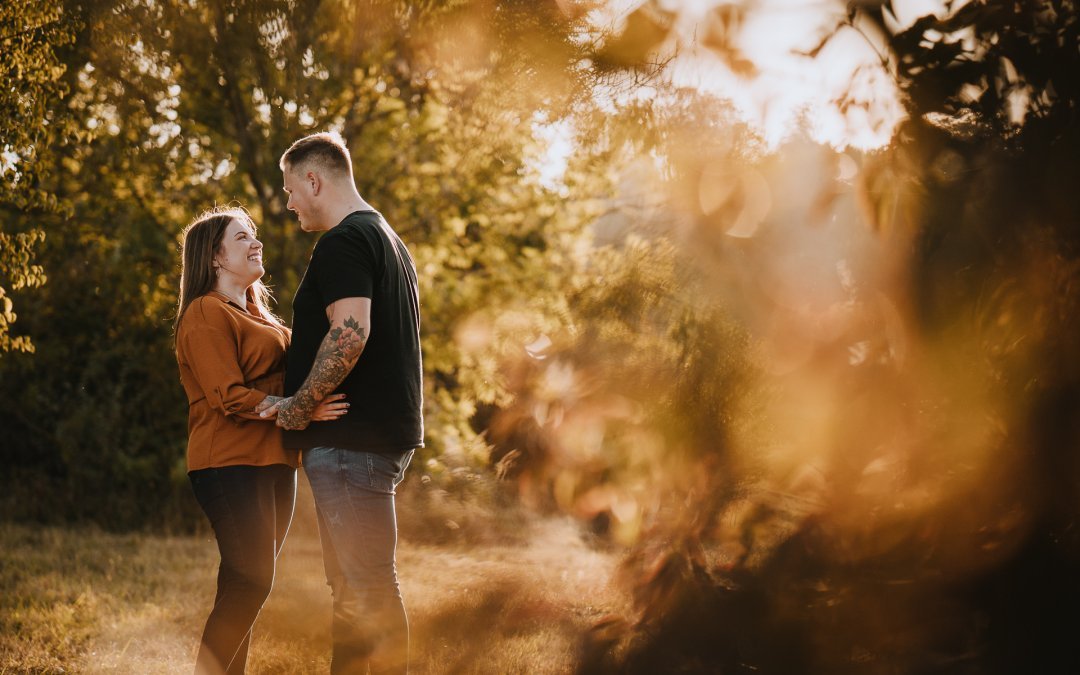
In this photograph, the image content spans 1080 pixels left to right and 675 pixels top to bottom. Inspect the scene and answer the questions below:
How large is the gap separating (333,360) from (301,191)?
24.8 inches

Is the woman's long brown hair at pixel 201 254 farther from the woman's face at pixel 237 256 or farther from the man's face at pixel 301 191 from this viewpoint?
the man's face at pixel 301 191

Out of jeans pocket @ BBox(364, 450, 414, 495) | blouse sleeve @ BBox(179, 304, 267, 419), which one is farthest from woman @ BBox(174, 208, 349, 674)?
jeans pocket @ BBox(364, 450, 414, 495)

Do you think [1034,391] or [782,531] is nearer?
[1034,391]

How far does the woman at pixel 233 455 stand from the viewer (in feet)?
9.93

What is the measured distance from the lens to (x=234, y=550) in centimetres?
302

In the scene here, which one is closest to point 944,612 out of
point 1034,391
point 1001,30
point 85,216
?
point 1034,391

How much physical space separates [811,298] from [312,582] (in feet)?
12.7

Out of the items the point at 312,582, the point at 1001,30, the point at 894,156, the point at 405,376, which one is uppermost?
the point at 1001,30

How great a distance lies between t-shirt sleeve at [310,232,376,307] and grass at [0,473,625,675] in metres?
1.91

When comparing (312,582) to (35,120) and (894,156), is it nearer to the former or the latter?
(35,120)

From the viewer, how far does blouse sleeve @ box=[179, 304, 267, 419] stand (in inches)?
118

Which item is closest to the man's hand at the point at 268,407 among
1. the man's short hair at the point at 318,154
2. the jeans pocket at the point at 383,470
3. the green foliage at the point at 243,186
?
the jeans pocket at the point at 383,470

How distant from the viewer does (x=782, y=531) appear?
3.57m

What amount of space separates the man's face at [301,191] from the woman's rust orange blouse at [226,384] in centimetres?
43
